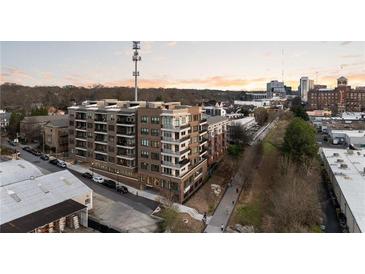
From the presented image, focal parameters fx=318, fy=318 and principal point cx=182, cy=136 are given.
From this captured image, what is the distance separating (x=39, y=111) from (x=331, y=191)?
39.9 feet

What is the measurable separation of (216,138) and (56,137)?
18.5ft

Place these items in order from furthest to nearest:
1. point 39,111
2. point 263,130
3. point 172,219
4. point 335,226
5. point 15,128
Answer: point 263,130 < point 39,111 < point 15,128 < point 335,226 < point 172,219

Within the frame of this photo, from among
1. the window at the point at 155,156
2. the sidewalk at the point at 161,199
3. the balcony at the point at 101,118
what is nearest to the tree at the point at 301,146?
the sidewalk at the point at 161,199

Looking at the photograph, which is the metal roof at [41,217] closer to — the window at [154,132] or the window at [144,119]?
the window at [154,132]

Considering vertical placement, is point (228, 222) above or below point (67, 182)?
below

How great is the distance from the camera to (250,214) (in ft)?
23.2

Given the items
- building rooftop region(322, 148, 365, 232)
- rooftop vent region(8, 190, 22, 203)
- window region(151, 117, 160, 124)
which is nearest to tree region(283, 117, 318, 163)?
building rooftop region(322, 148, 365, 232)

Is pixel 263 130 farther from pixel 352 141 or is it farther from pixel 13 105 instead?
pixel 13 105

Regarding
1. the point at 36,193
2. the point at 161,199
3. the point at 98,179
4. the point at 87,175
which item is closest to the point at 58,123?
the point at 87,175

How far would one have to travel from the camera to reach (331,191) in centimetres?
862

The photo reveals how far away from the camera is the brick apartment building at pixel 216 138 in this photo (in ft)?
33.6

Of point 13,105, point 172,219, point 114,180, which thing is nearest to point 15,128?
point 13,105

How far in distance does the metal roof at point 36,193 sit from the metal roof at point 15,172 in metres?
0.76

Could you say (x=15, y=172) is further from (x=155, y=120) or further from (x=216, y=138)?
(x=216, y=138)
